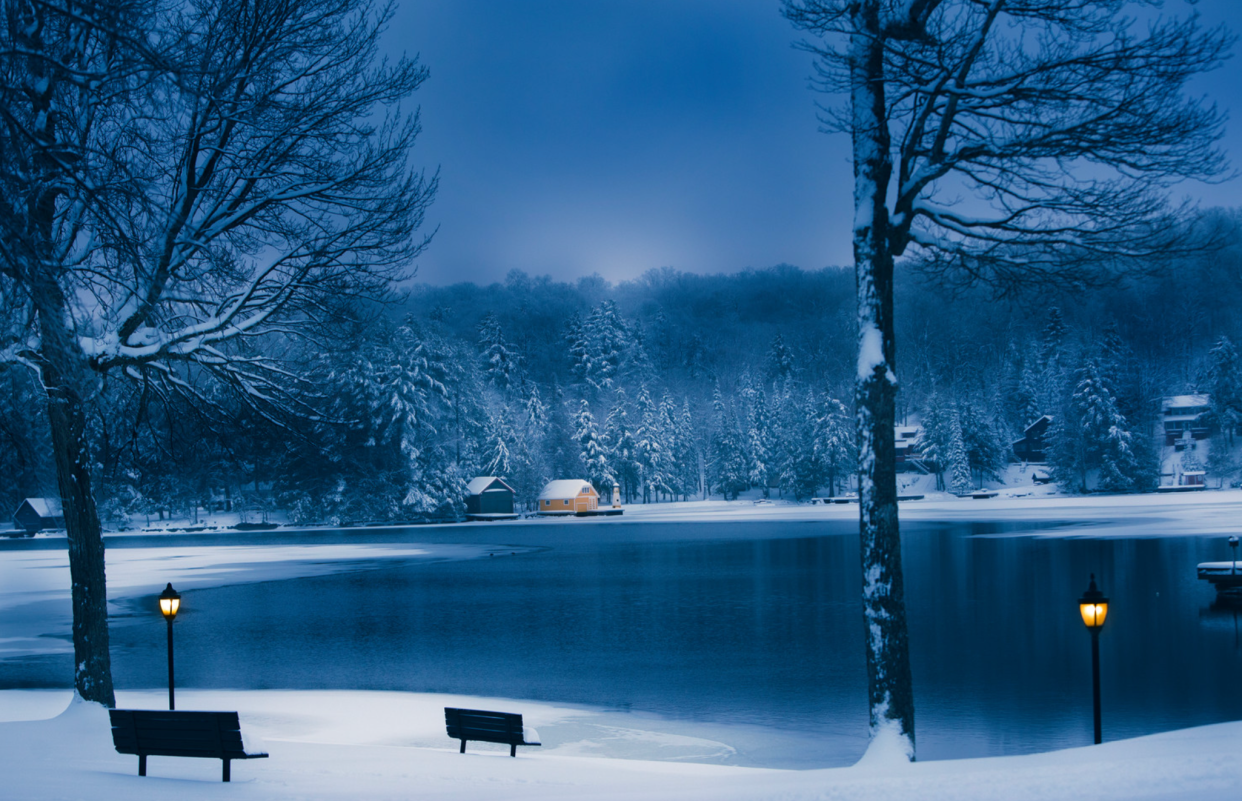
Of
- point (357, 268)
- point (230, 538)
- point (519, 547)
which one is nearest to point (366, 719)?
point (357, 268)

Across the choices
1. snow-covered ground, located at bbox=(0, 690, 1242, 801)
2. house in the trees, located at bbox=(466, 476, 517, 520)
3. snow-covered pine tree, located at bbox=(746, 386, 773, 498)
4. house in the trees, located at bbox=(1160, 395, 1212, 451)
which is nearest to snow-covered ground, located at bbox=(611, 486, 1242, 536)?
snow-covered pine tree, located at bbox=(746, 386, 773, 498)

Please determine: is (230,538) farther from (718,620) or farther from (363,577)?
(718,620)

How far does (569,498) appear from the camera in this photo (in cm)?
9831

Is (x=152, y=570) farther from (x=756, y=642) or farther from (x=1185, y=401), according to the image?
(x=1185, y=401)

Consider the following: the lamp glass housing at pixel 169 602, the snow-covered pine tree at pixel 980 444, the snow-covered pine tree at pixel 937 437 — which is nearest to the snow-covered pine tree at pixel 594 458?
the snow-covered pine tree at pixel 937 437

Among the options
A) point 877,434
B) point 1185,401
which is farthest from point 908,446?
point 877,434

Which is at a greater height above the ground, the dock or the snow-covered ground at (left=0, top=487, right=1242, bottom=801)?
the snow-covered ground at (left=0, top=487, right=1242, bottom=801)

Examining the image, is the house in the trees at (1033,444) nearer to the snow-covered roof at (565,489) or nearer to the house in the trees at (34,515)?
the snow-covered roof at (565,489)

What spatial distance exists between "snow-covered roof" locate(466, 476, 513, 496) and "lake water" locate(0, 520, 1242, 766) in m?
48.1

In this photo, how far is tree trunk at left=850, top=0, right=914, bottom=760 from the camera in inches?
369

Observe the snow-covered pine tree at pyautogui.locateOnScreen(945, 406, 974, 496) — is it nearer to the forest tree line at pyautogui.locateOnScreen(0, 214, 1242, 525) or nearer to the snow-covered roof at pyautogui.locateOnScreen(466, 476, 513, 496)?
the forest tree line at pyautogui.locateOnScreen(0, 214, 1242, 525)

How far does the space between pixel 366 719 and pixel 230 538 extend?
222ft

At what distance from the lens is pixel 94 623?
40.2ft

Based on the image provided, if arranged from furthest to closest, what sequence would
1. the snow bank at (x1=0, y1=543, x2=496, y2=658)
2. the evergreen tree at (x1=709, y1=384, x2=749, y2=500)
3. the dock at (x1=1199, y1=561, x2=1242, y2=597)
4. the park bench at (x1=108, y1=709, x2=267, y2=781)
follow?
the evergreen tree at (x1=709, y1=384, x2=749, y2=500) → the dock at (x1=1199, y1=561, x2=1242, y2=597) → the snow bank at (x1=0, y1=543, x2=496, y2=658) → the park bench at (x1=108, y1=709, x2=267, y2=781)
